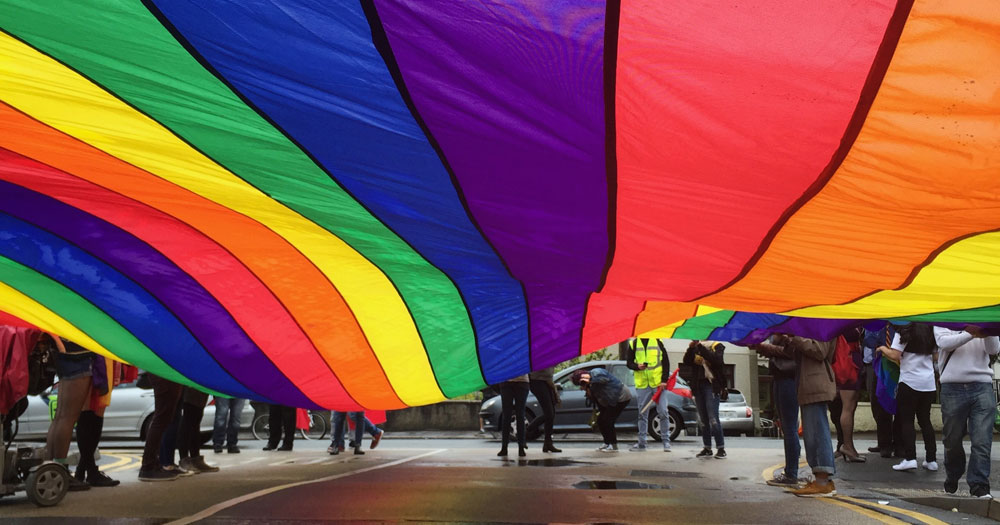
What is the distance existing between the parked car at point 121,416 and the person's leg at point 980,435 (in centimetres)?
1235

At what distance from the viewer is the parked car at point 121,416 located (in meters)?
15.7

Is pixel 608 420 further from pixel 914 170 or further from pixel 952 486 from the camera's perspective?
pixel 914 170

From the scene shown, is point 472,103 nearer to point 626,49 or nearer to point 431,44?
point 431,44

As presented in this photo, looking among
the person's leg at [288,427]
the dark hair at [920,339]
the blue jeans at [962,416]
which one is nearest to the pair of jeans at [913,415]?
the dark hair at [920,339]

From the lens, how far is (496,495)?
7312 millimetres

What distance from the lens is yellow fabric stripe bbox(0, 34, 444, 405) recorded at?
10.9ft

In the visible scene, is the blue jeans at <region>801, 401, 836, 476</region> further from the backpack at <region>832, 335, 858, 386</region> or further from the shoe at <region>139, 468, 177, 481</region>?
the shoe at <region>139, 468, 177, 481</region>

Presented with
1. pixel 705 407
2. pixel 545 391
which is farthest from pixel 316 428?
pixel 705 407

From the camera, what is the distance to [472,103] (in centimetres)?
312

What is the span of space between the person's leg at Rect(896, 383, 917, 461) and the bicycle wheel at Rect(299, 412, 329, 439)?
12563 millimetres

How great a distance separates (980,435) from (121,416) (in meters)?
14.2

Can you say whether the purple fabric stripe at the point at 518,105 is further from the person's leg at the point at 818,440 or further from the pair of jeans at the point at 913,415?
the pair of jeans at the point at 913,415

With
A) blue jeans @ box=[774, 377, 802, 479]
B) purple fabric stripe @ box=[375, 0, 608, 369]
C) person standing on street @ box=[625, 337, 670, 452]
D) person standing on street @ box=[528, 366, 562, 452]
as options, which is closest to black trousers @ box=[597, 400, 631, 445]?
person standing on street @ box=[625, 337, 670, 452]

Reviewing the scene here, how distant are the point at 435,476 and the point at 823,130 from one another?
710cm
